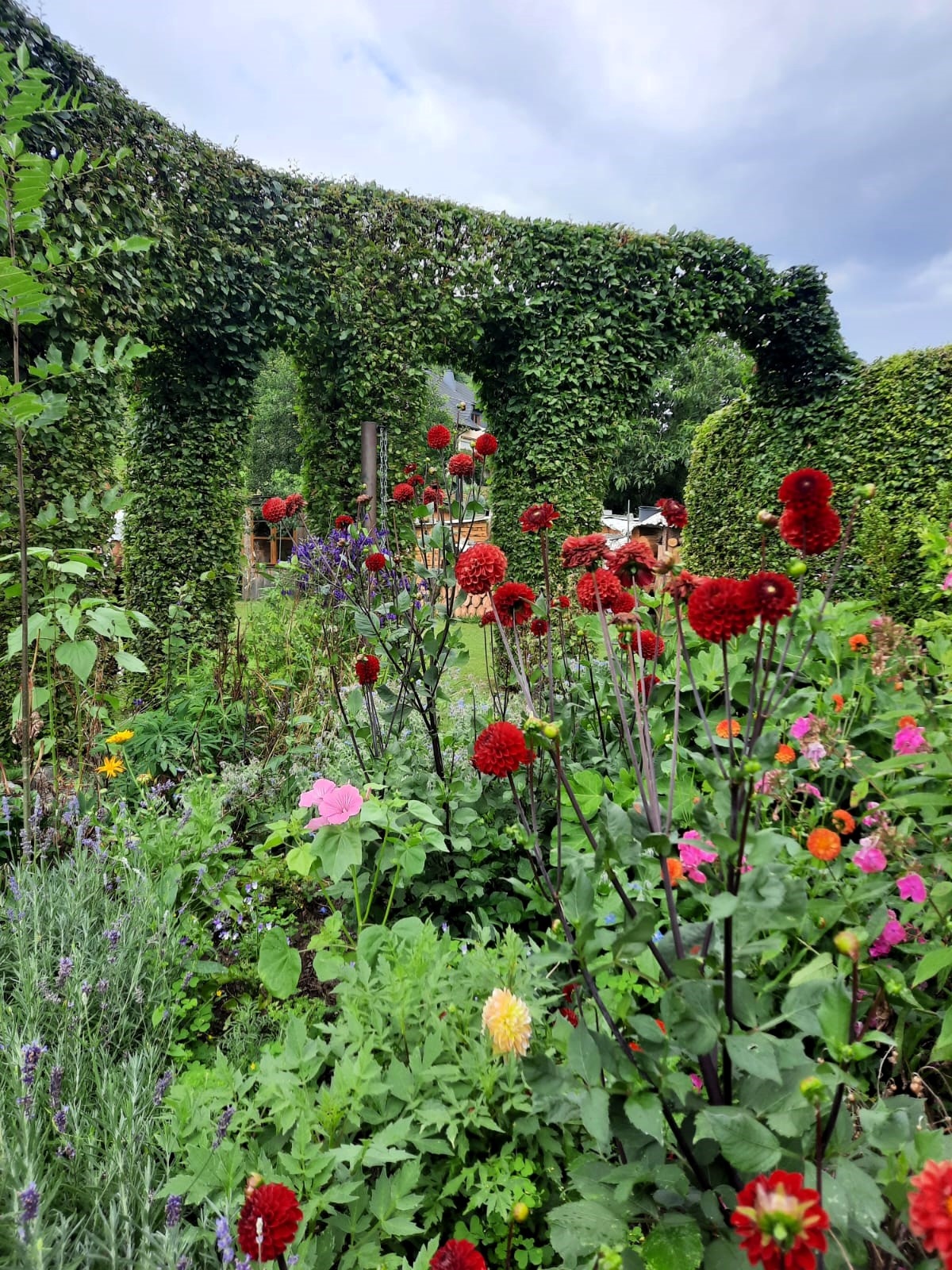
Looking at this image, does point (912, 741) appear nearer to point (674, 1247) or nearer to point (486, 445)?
point (674, 1247)

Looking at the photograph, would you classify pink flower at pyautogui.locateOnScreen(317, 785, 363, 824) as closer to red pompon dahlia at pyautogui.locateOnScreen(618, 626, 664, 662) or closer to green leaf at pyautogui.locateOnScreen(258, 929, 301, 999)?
green leaf at pyautogui.locateOnScreen(258, 929, 301, 999)

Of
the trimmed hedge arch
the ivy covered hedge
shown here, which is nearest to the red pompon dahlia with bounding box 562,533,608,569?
the ivy covered hedge

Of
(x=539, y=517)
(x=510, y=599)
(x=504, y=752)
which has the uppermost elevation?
(x=539, y=517)

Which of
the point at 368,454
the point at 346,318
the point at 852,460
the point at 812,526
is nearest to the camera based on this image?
the point at 812,526

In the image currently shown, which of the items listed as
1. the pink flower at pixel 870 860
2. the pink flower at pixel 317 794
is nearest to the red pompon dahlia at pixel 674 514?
the pink flower at pixel 870 860

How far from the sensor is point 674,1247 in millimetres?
803

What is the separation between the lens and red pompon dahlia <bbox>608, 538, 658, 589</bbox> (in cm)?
126

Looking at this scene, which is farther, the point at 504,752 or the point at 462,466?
the point at 462,466

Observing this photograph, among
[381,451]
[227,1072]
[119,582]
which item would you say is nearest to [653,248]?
[381,451]

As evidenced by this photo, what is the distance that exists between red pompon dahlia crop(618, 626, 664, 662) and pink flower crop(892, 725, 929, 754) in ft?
1.84

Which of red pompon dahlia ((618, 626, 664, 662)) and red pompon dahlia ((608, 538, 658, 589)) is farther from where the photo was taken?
red pompon dahlia ((618, 626, 664, 662))

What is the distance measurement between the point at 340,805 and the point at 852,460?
676 centimetres

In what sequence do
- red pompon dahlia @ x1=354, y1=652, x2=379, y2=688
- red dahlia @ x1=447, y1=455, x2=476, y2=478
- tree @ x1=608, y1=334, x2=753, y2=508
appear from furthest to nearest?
1. tree @ x1=608, y1=334, x2=753, y2=508
2. red dahlia @ x1=447, y1=455, x2=476, y2=478
3. red pompon dahlia @ x1=354, y1=652, x2=379, y2=688

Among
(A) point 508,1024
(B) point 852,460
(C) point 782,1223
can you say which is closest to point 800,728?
(A) point 508,1024
